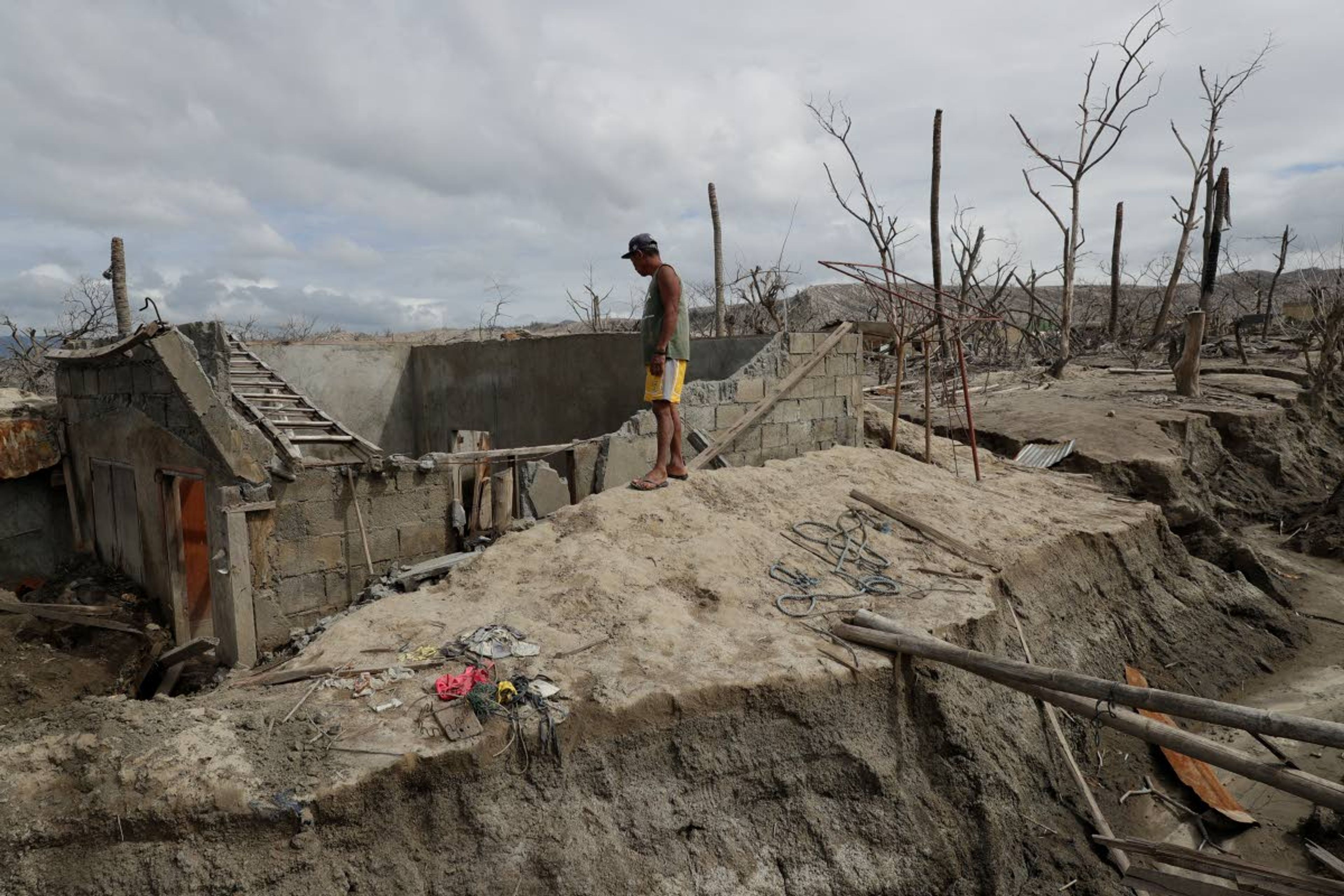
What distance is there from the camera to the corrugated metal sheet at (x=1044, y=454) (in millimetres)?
10219

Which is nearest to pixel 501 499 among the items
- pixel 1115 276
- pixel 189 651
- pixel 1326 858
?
pixel 189 651

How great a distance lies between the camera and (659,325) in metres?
6.71

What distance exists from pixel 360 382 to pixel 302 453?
4.55 meters

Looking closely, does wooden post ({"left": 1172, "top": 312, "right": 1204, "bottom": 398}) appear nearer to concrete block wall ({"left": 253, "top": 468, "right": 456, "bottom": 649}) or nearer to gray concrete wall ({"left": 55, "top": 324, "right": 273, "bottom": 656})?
concrete block wall ({"left": 253, "top": 468, "right": 456, "bottom": 649})

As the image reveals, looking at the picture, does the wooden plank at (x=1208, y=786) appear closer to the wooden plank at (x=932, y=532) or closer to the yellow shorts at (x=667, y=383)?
the wooden plank at (x=932, y=532)

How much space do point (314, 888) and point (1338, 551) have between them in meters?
11.8

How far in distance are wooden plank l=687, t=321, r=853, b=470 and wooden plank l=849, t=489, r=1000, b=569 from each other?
3.90 feet

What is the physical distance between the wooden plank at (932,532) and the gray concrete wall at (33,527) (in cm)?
830

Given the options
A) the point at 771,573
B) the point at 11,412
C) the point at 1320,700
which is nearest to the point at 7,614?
the point at 11,412

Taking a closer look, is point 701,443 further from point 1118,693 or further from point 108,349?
point 108,349

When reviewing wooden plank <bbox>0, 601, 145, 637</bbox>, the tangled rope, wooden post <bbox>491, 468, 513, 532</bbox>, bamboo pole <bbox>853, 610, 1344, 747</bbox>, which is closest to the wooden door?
wooden plank <bbox>0, 601, 145, 637</bbox>

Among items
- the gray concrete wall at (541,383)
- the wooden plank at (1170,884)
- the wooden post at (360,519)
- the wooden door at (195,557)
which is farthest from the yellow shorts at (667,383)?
the wooden plank at (1170,884)

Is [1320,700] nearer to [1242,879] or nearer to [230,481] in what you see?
[1242,879]

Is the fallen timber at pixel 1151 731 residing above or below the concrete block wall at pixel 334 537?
below
